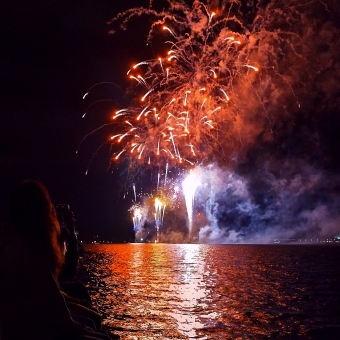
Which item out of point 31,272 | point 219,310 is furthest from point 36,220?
point 219,310

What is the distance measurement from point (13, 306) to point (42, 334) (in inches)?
12.4

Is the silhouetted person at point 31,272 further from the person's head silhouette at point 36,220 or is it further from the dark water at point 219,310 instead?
the dark water at point 219,310

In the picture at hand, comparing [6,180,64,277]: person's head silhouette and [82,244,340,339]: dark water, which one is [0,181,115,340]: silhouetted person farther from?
[82,244,340,339]: dark water

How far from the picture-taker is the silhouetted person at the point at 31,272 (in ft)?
10.6

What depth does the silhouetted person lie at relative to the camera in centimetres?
322

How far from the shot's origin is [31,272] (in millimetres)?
3215

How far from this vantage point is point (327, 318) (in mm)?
15500

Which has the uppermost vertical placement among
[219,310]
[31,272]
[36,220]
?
[36,220]

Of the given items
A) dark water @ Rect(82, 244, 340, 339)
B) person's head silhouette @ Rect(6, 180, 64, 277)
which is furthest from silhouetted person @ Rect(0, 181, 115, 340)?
dark water @ Rect(82, 244, 340, 339)

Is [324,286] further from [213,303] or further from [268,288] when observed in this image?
[213,303]

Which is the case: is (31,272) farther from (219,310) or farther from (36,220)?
(219,310)

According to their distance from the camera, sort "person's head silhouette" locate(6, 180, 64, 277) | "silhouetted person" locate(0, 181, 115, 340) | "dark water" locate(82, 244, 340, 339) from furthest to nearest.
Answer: "dark water" locate(82, 244, 340, 339) → "person's head silhouette" locate(6, 180, 64, 277) → "silhouetted person" locate(0, 181, 115, 340)

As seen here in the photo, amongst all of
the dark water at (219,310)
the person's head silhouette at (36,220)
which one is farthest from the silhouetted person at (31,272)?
the dark water at (219,310)

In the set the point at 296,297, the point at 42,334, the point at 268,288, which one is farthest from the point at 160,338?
the point at 268,288
